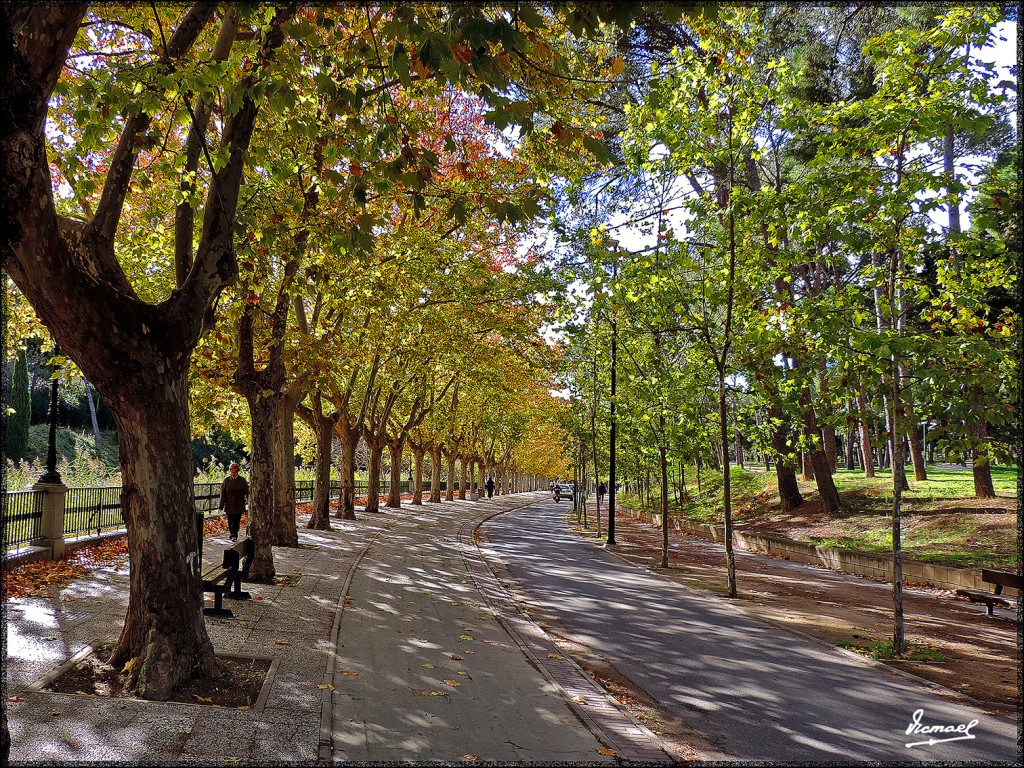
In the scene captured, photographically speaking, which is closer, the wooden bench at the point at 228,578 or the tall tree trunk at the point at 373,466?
the wooden bench at the point at 228,578

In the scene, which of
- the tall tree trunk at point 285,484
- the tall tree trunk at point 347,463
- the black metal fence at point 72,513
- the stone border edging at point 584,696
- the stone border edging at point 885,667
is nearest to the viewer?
the stone border edging at point 584,696

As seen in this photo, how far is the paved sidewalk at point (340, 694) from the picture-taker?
4547mm

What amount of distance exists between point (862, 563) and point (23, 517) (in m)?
17.3

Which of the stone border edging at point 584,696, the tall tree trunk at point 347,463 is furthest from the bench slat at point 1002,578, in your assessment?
the tall tree trunk at point 347,463

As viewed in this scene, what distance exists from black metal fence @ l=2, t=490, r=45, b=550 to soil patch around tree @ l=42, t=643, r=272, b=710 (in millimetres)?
6049

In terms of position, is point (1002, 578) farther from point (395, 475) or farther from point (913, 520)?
point (395, 475)

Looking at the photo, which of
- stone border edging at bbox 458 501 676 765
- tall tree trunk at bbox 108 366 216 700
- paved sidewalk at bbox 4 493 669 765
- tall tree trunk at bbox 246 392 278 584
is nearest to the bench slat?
stone border edging at bbox 458 501 676 765

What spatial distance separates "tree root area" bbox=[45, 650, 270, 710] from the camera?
536cm

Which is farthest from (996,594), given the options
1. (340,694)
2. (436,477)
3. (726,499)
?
(436,477)

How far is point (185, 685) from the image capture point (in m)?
5.61

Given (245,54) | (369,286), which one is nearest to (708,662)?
(245,54)

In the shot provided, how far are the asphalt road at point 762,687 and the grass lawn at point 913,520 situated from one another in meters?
4.91

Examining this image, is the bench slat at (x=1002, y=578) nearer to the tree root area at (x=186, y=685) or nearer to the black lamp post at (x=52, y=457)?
the tree root area at (x=186, y=685)

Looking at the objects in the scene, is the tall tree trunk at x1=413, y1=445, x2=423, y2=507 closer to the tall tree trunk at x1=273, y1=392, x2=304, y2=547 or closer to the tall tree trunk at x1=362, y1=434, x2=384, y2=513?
the tall tree trunk at x1=362, y1=434, x2=384, y2=513
